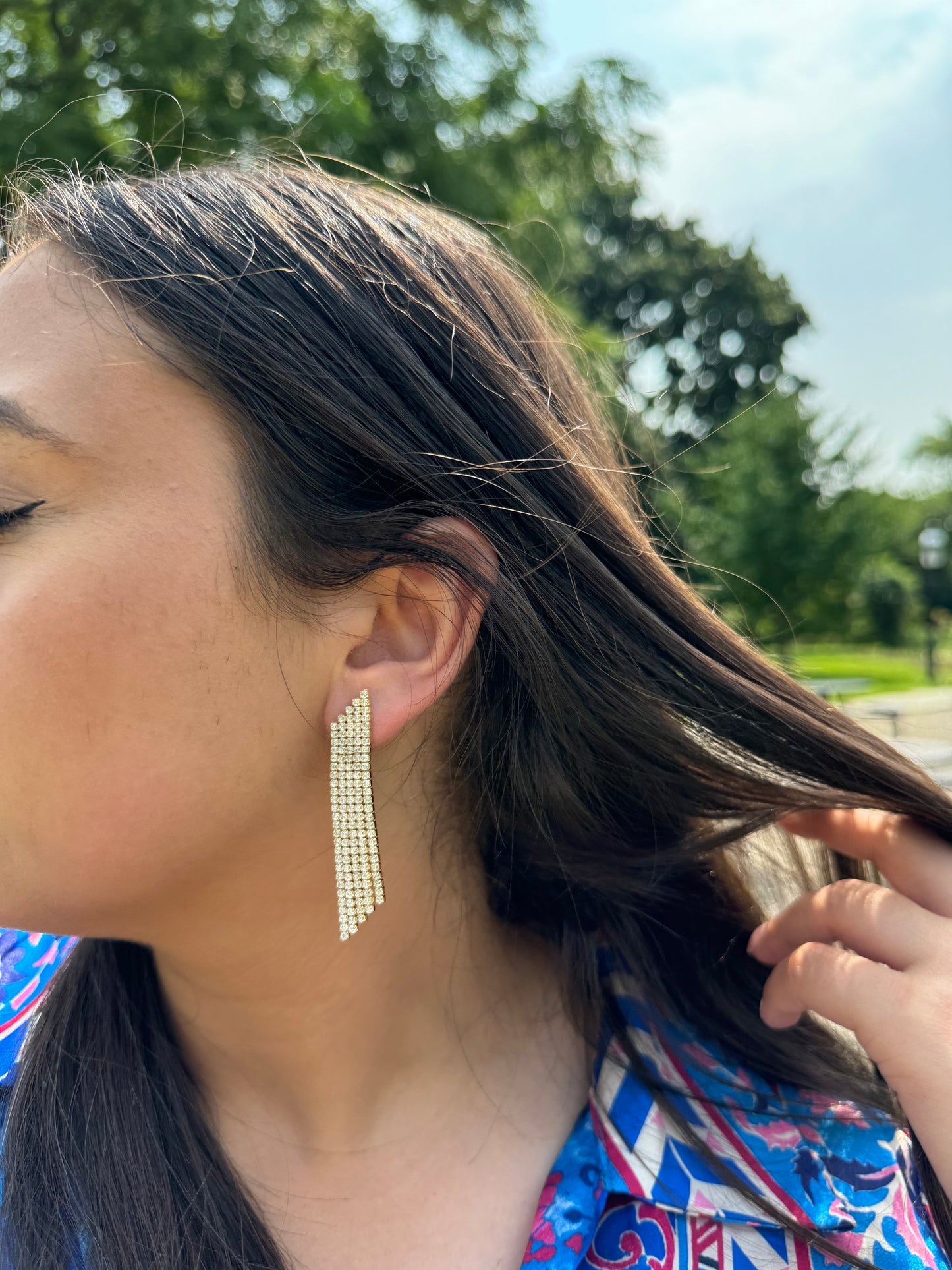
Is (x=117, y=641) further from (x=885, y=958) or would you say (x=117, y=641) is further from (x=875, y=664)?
(x=875, y=664)

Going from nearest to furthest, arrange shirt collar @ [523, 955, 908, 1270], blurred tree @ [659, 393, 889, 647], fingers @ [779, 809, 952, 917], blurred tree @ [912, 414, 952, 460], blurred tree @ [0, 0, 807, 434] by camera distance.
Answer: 1. shirt collar @ [523, 955, 908, 1270]
2. fingers @ [779, 809, 952, 917]
3. blurred tree @ [0, 0, 807, 434]
4. blurred tree @ [659, 393, 889, 647]
5. blurred tree @ [912, 414, 952, 460]

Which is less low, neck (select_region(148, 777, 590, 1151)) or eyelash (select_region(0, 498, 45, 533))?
eyelash (select_region(0, 498, 45, 533))

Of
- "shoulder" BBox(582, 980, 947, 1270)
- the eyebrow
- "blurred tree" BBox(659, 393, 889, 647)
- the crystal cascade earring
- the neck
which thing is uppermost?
"blurred tree" BBox(659, 393, 889, 647)

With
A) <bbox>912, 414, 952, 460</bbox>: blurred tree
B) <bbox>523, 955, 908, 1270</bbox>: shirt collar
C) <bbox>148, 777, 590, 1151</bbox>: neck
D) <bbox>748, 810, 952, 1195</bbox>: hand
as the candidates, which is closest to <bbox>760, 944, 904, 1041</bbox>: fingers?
<bbox>748, 810, 952, 1195</bbox>: hand

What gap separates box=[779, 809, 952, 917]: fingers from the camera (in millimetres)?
1403

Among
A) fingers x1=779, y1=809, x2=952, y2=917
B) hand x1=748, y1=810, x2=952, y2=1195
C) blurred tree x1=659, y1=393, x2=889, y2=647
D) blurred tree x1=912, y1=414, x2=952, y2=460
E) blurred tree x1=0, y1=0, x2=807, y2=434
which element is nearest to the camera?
hand x1=748, y1=810, x2=952, y2=1195

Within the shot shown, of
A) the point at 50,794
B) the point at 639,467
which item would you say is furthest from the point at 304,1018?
the point at 639,467

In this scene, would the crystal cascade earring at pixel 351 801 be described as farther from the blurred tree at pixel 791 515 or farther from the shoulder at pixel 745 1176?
the blurred tree at pixel 791 515

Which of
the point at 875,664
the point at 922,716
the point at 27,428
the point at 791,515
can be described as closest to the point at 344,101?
the point at 27,428

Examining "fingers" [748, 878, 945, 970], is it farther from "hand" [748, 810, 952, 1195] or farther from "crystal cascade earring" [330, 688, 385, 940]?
"crystal cascade earring" [330, 688, 385, 940]

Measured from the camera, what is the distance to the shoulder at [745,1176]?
129cm

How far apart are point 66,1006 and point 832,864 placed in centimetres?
131

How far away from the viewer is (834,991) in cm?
132

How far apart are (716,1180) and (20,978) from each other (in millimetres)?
1187
